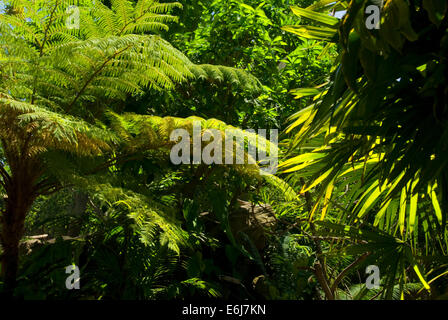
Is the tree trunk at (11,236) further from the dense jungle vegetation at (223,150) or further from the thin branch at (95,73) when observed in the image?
the thin branch at (95,73)

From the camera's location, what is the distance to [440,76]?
1.22m

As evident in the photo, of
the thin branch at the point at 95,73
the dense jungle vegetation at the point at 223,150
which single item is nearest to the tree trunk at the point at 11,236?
the dense jungle vegetation at the point at 223,150

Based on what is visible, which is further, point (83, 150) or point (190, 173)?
point (190, 173)

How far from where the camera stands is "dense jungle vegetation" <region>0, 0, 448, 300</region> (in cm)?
139

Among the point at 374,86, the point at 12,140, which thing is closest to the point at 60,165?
the point at 12,140

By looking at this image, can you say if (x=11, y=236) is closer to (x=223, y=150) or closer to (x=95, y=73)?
(x=95, y=73)

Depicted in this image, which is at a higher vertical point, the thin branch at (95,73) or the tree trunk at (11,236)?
the thin branch at (95,73)

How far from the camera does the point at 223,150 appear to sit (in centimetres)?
262

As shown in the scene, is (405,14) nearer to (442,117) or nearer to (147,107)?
(442,117)

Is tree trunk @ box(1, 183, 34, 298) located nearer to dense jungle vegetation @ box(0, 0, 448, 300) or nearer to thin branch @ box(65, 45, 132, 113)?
dense jungle vegetation @ box(0, 0, 448, 300)

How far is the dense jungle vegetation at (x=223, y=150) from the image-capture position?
139cm

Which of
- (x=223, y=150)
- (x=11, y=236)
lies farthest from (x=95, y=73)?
(x=11, y=236)
